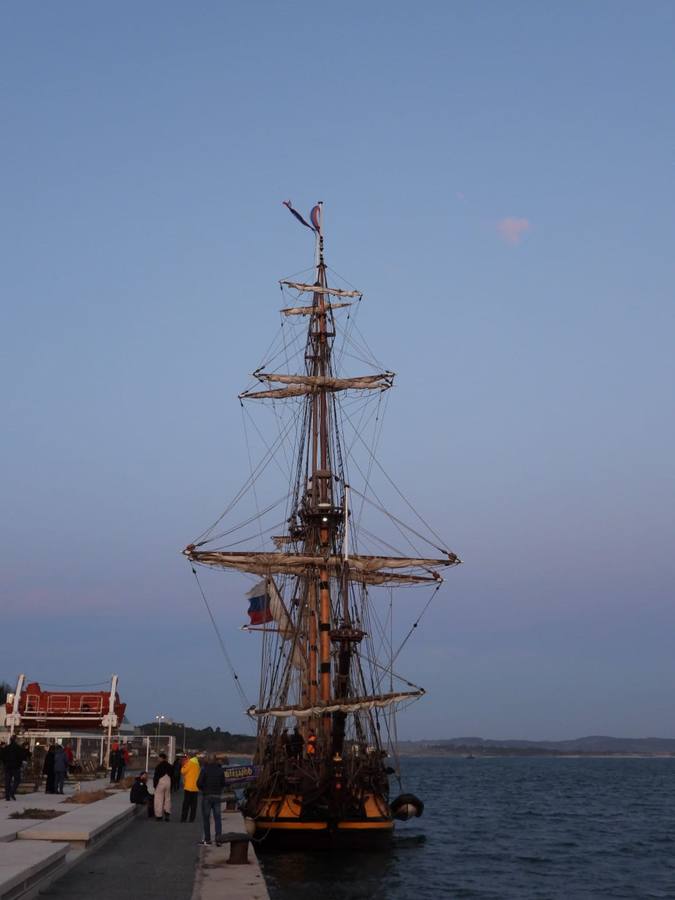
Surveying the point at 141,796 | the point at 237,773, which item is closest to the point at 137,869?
the point at 141,796

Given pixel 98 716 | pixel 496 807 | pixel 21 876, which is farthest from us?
pixel 496 807

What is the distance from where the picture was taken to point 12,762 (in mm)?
23938

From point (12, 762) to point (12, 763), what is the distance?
5 centimetres

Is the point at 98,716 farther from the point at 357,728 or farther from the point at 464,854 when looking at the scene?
the point at 464,854

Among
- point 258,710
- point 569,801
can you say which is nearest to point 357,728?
point 258,710

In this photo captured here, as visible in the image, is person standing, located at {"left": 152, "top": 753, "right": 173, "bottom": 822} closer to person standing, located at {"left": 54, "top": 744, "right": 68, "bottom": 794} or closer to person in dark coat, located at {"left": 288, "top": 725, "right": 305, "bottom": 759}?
person standing, located at {"left": 54, "top": 744, "right": 68, "bottom": 794}

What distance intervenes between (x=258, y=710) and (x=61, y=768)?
32.8 ft

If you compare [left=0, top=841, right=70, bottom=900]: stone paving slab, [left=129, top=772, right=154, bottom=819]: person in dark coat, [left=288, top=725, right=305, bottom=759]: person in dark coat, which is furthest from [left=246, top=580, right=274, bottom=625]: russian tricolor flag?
[left=0, top=841, right=70, bottom=900]: stone paving slab

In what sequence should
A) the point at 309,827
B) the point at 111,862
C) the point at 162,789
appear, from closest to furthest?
1. the point at 111,862
2. the point at 162,789
3. the point at 309,827

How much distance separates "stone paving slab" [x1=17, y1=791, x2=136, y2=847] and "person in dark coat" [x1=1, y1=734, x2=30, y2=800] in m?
1.82

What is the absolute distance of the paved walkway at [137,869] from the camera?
1238cm

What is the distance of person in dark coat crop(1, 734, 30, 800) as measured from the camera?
2381 cm

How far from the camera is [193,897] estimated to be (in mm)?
12328

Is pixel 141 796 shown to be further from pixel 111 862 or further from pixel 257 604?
pixel 257 604
